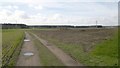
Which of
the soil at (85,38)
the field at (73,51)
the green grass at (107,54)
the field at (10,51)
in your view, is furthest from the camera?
the soil at (85,38)

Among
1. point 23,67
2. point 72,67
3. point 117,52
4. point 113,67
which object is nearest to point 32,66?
point 23,67

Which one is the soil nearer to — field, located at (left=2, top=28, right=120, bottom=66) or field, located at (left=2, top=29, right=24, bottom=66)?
field, located at (left=2, top=28, right=120, bottom=66)

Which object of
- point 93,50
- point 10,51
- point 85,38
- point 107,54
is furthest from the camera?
point 85,38

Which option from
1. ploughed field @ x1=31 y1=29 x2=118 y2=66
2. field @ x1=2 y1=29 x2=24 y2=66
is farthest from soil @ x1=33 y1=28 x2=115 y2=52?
field @ x1=2 y1=29 x2=24 y2=66

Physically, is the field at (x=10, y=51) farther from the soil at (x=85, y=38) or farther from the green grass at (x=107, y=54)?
the soil at (x=85, y=38)

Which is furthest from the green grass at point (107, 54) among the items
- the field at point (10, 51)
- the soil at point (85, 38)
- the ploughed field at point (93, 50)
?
the field at point (10, 51)

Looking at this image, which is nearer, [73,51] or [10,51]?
[73,51]

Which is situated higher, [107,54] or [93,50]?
[107,54]

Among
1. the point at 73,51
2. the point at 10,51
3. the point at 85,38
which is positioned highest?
the point at 10,51

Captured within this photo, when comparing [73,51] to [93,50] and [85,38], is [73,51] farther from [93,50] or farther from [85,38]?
[85,38]

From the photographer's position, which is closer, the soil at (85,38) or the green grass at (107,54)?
the green grass at (107,54)

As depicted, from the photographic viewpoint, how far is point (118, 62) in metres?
13.4

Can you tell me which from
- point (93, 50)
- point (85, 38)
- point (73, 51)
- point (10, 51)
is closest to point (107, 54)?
point (93, 50)

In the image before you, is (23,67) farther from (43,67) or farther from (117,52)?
(117,52)
